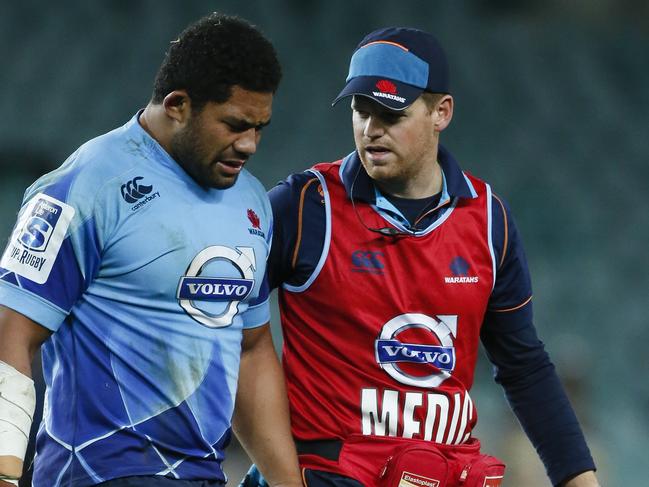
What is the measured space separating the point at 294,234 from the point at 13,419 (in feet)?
3.18

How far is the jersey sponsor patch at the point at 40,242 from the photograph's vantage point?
2535mm

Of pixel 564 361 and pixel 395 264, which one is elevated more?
pixel 395 264

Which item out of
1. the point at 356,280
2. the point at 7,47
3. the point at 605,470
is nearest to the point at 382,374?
the point at 356,280

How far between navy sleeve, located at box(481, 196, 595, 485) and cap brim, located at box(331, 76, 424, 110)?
39cm

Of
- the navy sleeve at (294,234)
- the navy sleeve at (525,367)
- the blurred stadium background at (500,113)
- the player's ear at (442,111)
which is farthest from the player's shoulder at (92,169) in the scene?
the blurred stadium background at (500,113)

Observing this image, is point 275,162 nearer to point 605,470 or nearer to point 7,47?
point 7,47

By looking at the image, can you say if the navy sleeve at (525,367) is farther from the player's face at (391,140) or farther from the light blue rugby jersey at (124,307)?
the light blue rugby jersey at (124,307)

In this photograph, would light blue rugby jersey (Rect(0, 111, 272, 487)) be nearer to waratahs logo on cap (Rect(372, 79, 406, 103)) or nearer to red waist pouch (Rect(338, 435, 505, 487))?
red waist pouch (Rect(338, 435, 505, 487))

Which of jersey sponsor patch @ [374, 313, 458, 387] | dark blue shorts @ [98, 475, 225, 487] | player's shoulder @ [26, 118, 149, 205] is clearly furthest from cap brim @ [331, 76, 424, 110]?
dark blue shorts @ [98, 475, 225, 487]

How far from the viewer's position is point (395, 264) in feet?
10.6

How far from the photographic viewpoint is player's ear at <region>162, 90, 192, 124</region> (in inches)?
107

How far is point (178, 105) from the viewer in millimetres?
2736

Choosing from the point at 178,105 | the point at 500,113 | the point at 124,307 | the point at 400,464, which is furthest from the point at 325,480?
A: the point at 500,113

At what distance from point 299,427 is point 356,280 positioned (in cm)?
41
